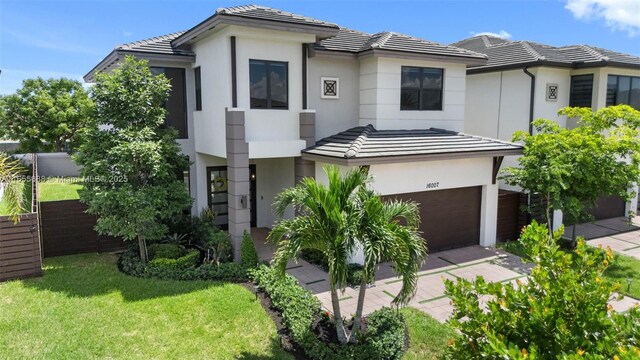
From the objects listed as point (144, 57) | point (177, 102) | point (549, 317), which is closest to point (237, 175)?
point (177, 102)

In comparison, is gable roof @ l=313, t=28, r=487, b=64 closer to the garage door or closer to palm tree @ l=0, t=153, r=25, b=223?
the garage door

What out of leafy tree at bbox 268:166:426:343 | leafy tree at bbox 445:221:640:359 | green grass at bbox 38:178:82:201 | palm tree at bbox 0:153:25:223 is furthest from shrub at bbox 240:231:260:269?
green grass at bbox 38:178:82:201

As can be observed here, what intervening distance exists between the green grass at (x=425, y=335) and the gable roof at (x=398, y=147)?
13.1ft

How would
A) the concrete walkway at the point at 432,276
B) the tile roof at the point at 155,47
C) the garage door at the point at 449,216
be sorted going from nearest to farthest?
the concrete walkway at the point at 432,276
the tile roof at the point at 155,47
the garage door at the point at 449,216

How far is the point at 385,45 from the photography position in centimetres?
1414

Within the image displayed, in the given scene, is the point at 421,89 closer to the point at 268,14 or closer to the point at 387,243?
the point at 268,14

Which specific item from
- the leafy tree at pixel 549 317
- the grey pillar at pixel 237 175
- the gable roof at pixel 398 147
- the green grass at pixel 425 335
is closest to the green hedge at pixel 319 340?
the green grass at pixel 425 335

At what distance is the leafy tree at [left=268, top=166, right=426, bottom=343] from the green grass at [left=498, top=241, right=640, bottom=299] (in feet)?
22.2

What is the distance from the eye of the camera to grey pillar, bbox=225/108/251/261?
11844 mm

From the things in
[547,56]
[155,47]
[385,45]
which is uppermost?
[547,56]

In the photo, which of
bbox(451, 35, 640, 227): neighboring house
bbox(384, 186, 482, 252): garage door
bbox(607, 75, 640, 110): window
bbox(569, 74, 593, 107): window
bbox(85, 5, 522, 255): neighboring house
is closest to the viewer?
bbox(85, 5, 522, 255): neighboring house

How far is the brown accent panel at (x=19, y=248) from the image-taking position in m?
10.5

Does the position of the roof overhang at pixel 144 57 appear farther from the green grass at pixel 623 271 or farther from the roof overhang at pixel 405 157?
the green grass at pixel 623 271

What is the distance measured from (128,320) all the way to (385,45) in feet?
35.1
